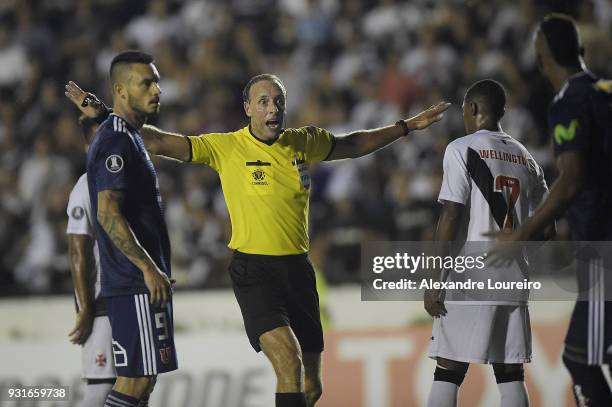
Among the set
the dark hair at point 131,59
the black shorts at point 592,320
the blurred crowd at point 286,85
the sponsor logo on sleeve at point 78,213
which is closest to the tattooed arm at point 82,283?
the sponsor logo on sleeve at point 78,213

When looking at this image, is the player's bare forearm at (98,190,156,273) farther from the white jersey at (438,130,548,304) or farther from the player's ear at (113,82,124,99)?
the white jersey at (438,130,548,304)

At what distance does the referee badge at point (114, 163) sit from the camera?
560 centimetres

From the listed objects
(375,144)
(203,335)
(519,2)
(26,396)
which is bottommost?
(26,396)

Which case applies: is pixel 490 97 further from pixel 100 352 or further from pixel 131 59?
pixel 100 352

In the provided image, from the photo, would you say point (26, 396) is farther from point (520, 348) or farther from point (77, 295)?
point (520, 348)

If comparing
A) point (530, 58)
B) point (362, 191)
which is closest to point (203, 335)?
point (362, 191)

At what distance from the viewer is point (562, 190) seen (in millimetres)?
4809

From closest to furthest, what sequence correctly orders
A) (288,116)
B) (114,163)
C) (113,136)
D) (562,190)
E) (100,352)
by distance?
(562,190) < (114,163) < (113,136) < (100,352) < (288,116)

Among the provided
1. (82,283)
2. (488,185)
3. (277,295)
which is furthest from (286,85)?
(488,185)

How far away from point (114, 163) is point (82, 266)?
1031 mm

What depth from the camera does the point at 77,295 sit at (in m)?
6.38

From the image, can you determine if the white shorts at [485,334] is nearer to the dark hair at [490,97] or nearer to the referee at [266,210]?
the referee at [266,210]

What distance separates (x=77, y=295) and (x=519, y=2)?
27.7 ft

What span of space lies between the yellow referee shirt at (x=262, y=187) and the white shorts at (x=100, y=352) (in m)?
1.03
